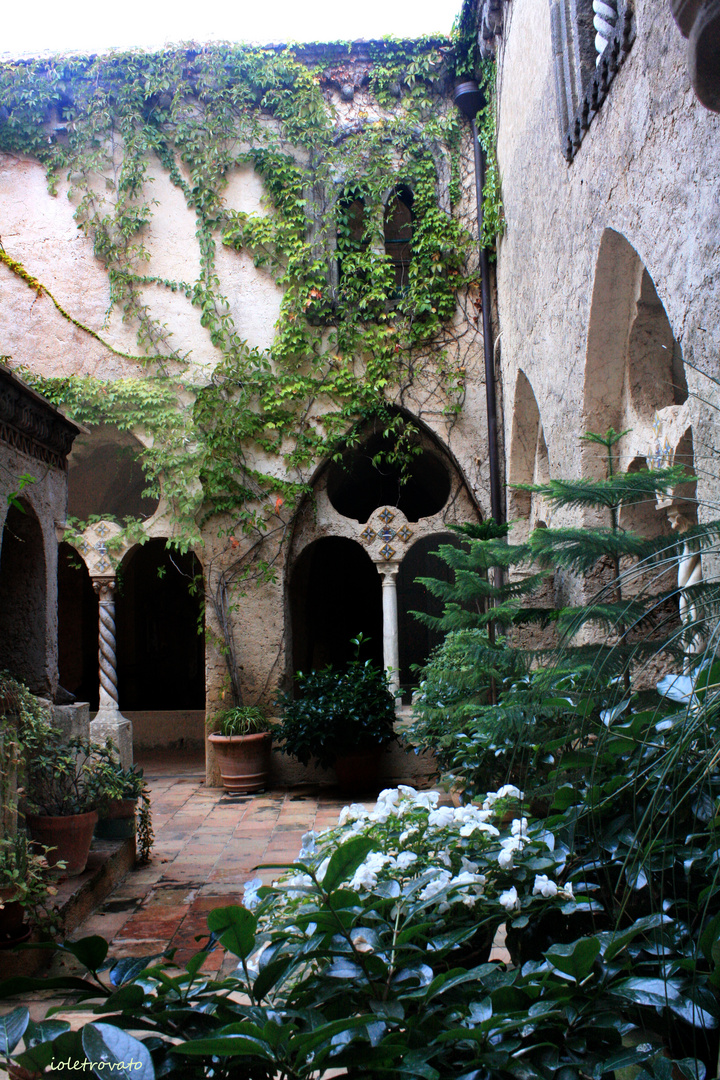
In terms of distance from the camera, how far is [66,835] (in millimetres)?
3533

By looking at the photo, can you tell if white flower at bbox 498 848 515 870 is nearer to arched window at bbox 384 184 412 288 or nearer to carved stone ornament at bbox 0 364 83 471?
carved stone ornament at bbox 0 364 83 471

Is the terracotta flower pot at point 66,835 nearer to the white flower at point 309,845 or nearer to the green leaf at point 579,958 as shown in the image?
the white flower at point 309,845

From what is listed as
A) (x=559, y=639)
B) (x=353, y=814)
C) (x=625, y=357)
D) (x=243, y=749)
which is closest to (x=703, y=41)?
(x=559, y=639)

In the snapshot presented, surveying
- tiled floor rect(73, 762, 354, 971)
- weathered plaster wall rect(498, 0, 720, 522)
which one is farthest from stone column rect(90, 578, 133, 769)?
weathered plaster wall rect(498, 0, 720, 522)

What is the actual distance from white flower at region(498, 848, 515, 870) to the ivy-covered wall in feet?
17.5

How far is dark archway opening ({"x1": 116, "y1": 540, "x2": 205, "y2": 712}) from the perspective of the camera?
10.2m

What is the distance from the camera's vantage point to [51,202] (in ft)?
24.0

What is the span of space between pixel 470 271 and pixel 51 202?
400 centimetres

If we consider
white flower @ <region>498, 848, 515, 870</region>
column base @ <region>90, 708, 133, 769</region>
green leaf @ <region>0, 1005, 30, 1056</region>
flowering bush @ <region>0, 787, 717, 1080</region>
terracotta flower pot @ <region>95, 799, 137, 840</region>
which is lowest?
terracotta flower pot @ <region>95, 799, 137, 840</region>

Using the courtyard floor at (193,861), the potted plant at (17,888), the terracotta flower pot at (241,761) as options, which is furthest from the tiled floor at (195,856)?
the potted plant at (17,888)

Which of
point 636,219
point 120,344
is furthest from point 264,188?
point 636,219

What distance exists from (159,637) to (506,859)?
9.55m

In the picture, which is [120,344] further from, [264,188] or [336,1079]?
[336,1079]

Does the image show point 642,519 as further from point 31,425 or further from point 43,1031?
point 43,1031
